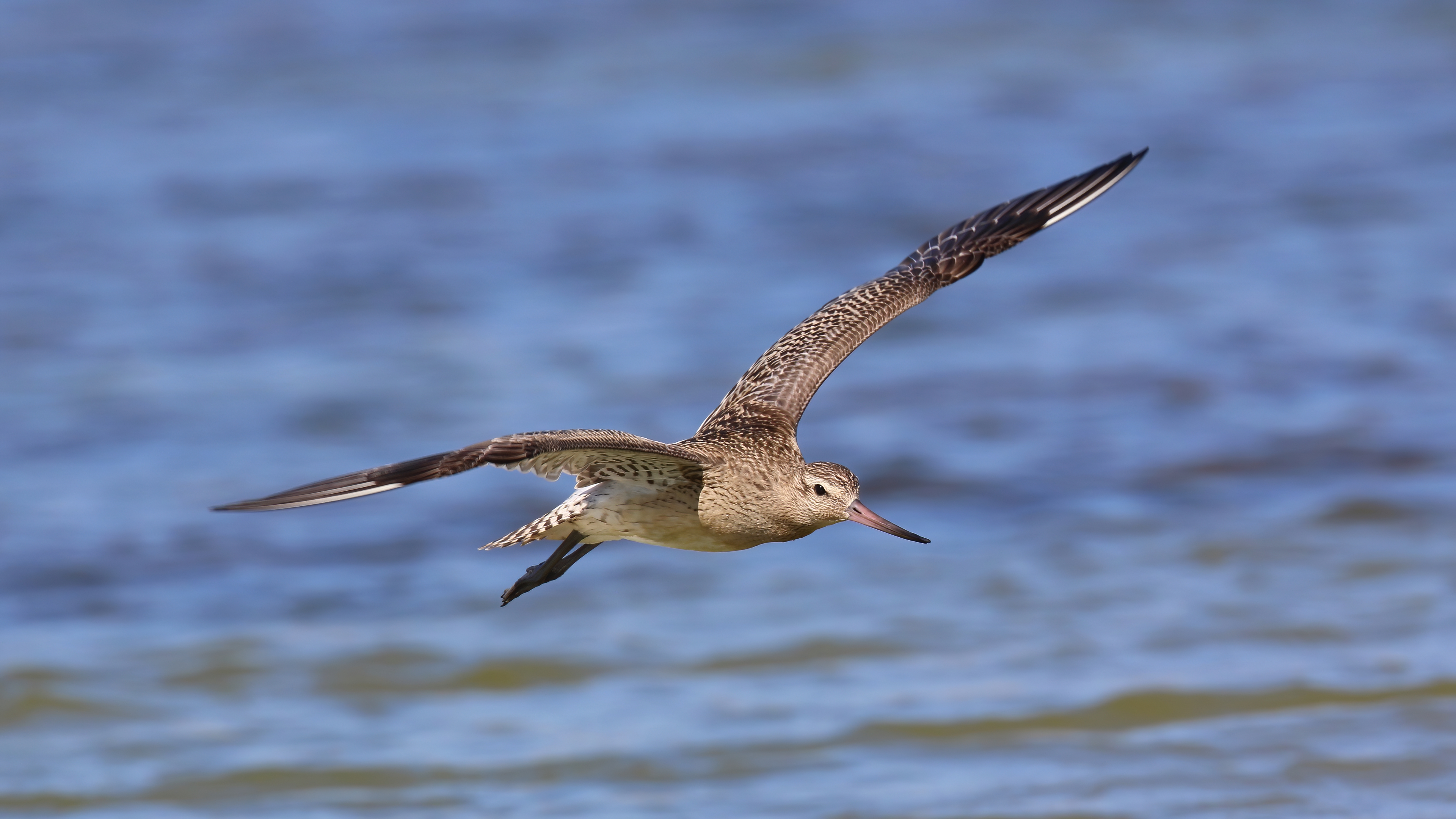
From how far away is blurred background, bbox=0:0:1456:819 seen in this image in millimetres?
11180

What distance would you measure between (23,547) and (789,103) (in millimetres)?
12178

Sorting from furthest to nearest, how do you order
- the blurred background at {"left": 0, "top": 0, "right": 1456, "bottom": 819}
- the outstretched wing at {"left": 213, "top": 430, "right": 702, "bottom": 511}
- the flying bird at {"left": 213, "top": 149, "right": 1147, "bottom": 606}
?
1. the blurred background at {"left": 0, "top": 0, "right": 1456, "bottom": 819}
2. the flying bird at {"left": 213, "top": 149, "right": 1147, "bottom": 606}
3. the outstretched wing at {"left": 213, "top": 430, "right": 702, "bottom": 511}

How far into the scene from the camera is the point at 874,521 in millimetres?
7391

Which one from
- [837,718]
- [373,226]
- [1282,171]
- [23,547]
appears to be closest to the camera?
[837,718]

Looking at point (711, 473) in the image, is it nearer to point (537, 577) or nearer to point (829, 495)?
point (829, 495)

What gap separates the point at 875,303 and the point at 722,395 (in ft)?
21.8

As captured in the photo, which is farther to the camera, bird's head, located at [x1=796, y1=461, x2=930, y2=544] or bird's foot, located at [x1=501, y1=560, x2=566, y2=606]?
bird's foot, located at [x1=501, y1=560, x2=566, y2=606]

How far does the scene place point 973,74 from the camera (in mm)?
24359

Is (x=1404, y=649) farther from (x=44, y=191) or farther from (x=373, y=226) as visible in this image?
(x=44, y=191)

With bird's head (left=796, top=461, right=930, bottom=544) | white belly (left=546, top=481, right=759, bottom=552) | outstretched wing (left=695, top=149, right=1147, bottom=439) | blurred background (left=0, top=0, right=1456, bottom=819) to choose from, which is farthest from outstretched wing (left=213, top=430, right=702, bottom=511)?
blurred background (left=0, top=0, right=1456, bottom=819)

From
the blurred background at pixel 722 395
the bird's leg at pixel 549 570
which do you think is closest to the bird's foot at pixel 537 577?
the bird's leg at pixel 549 570

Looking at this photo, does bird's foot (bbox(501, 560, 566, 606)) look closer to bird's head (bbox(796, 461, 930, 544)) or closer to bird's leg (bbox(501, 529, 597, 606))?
bird's leg (bbox(501, 529, 597, 606))

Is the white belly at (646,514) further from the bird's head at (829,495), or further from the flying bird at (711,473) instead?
the bird's head at (829,495)

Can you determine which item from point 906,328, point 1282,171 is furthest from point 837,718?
point 1282,171
